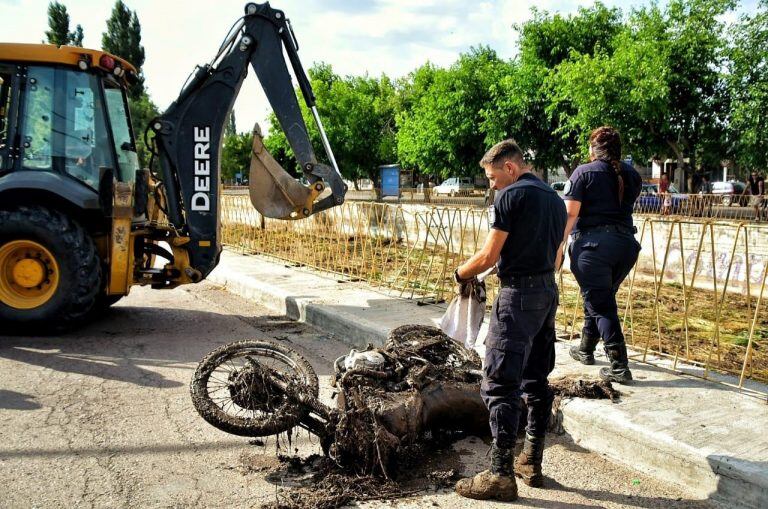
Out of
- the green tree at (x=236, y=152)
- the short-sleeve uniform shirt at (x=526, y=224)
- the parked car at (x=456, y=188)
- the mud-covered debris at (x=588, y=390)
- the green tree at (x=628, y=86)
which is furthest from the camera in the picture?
the green tree at (x=236, y=152)

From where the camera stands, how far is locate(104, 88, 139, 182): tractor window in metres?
7.46

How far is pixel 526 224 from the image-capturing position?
3361mm

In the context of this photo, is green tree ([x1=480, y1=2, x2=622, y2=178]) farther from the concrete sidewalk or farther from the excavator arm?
the concrete sidewalk

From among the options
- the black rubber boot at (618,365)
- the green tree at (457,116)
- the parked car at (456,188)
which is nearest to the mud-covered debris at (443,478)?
the black rubber boot at (618,365)

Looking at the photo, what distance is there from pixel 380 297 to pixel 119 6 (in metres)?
60.6

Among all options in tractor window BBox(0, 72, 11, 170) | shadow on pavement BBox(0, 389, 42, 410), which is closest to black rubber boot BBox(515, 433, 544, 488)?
shadow on pavement BBox(0, 389, 42, 410)

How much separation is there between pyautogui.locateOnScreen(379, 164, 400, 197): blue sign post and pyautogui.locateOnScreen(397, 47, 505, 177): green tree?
10404 mm

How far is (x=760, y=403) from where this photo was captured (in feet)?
14.4

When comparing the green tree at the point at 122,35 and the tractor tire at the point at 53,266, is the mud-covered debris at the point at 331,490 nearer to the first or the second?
the tractor tire at the point at 53,266

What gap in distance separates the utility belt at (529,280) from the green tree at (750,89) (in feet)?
58.5

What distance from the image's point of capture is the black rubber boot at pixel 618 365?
15.6 ft

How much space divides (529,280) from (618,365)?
186cm

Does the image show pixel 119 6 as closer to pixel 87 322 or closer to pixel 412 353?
pixel 87 322

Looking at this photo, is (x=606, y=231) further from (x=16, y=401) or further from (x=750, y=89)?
(x=750, y=89)
